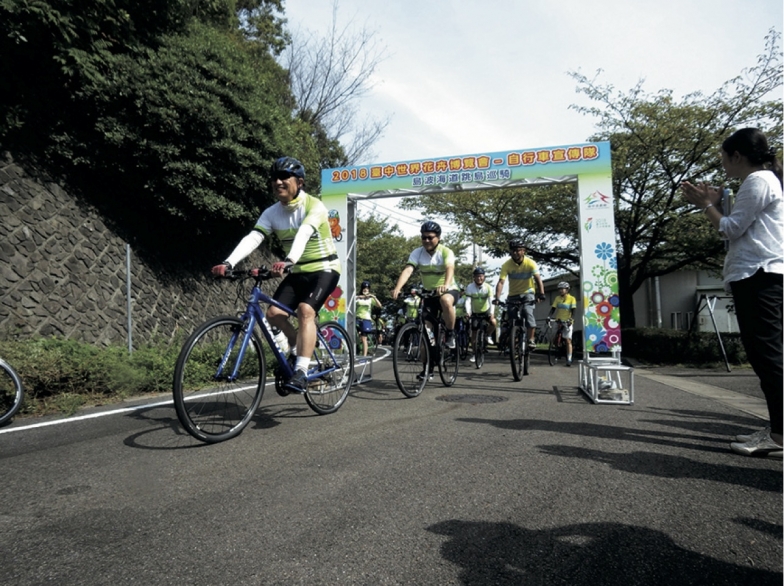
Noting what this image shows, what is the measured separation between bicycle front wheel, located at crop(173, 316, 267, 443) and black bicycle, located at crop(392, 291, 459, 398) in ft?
7.13

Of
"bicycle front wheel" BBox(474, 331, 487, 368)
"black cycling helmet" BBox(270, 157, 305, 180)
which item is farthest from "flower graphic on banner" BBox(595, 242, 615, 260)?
"black cycling helmet" BBox(270, 157, 305, 180)

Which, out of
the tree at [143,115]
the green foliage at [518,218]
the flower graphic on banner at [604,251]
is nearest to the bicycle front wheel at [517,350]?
the flower graphic on banner at [604,251]

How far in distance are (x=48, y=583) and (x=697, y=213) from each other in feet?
59.4

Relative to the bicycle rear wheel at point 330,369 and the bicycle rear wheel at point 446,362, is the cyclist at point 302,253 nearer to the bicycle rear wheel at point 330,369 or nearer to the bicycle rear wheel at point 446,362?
the bicycle rear wheel at point 330,369

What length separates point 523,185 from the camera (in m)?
10.1

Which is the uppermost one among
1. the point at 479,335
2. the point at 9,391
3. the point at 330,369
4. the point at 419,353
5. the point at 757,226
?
the point at 757,226

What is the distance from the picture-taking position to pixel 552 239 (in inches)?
771

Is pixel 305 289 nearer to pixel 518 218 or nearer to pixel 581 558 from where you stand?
pixel 581 558

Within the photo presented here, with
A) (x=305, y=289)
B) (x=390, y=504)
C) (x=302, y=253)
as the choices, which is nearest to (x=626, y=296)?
(x=305, y=289)

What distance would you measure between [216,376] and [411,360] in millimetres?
3073

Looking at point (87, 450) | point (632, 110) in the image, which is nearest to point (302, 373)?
point (87, 450)

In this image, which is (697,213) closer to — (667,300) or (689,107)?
(689,107)

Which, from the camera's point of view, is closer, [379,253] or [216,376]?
[216,376]

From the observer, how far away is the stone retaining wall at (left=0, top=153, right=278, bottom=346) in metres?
8.17
